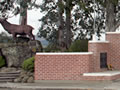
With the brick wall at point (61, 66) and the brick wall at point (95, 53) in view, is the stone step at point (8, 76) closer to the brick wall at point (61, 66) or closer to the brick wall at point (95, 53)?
the brick wall at point (61, 66)

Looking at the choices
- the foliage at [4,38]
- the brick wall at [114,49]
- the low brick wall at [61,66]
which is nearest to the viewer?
the low brick wall at [61,66]

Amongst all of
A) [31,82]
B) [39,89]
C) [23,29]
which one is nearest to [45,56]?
[31,82]

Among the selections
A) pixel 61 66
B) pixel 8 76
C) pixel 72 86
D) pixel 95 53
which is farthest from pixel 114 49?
pixel 8 76

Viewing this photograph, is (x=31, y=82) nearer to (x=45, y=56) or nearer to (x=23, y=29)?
(x=45, y=56)

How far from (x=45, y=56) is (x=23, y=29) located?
5.17m

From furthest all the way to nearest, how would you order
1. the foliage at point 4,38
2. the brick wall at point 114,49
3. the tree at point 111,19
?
the tree at point 111,19 < the foliage at point 4,38 < the brick wall at point 114,49

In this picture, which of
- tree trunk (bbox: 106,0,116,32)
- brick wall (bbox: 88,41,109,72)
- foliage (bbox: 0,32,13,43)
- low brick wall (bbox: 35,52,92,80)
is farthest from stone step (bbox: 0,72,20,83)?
tree trunk (bbox: 106,0,116,32)

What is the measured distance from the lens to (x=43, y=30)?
34906mm

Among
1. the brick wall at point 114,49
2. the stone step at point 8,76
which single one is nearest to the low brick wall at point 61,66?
the stone step at point 8,76

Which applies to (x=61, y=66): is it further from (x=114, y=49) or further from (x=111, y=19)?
(x=111, y=19)

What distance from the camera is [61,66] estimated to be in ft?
57.4

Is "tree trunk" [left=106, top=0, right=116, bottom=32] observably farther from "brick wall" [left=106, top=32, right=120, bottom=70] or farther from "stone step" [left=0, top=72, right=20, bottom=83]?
"stone step" [left=0, top=72, right=20, bottom=83]

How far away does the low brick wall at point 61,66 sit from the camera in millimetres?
17469

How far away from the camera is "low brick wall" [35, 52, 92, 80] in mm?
17469
